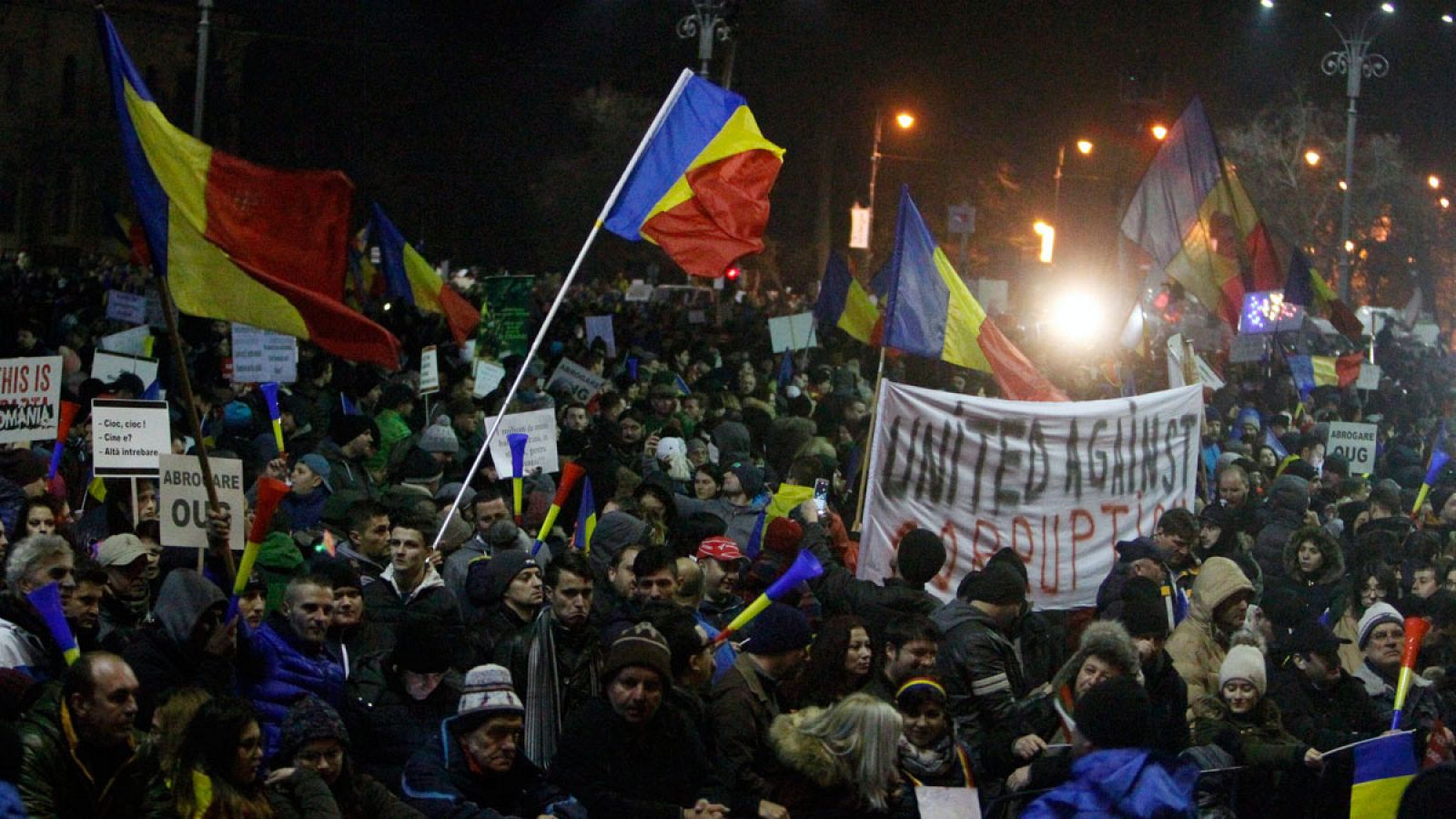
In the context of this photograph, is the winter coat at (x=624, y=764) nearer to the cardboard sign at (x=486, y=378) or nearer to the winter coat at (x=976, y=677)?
the winter coat at (x=976, y=677)

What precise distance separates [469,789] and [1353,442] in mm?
12288

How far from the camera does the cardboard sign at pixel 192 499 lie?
732cm

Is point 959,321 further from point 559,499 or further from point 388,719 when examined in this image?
point 388,719

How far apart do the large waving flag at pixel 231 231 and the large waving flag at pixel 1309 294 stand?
37.7 feet

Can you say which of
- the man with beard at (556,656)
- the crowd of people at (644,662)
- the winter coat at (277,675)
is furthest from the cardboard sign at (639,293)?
the winter coat at (277,675)

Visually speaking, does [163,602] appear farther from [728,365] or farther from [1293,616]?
[728,365]

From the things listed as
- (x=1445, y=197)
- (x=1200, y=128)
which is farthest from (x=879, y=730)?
(x=1445, y=197)

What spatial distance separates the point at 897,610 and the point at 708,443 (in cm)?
695

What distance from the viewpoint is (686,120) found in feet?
35.3

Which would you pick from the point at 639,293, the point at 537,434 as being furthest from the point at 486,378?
the point at 639,293

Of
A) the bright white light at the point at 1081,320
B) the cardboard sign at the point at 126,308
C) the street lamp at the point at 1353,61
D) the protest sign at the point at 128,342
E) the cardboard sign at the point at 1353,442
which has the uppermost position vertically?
the street lamp at the point at 1353,61

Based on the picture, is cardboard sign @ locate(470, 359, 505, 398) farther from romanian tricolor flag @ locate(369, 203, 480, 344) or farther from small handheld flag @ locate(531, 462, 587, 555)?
small handheld flag @ locate(531, 462, 587, 555)

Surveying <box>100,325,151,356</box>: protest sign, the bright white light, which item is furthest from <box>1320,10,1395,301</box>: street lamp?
<box>100,325,151,356</box>: protest sign

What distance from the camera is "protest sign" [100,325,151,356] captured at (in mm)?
14672
